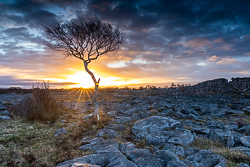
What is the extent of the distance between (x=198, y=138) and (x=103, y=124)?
6569 millimetres

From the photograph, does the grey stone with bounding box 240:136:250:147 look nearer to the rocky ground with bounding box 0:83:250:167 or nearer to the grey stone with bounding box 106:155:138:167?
the rocky ground with bounding box 0:83:250:167

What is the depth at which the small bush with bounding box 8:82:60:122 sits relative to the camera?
1214 centimetres

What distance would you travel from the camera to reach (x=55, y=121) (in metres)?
12.3

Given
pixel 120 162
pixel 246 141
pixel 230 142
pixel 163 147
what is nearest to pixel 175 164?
pixel 120 162

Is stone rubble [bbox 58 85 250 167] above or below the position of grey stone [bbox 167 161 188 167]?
below

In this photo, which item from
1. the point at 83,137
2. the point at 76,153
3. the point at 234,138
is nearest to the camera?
the point at 76,153

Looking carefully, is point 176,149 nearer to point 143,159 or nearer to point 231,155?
point 231,155

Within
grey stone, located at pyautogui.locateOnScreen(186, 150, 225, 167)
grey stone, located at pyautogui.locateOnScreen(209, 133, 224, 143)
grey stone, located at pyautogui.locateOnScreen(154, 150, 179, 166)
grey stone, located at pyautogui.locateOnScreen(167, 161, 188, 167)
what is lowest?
grey stone, located at pyautogui.locateOnScreen(209, 133, 224, 143)

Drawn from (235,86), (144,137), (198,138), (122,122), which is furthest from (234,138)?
(235,86)

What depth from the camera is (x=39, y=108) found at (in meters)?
12.3

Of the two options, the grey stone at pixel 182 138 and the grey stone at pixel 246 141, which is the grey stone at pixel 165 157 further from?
the grey stone at pixel 246 141

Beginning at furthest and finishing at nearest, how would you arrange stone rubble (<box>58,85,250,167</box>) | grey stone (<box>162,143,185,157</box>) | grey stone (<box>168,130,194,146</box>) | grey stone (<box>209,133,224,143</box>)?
grey stone (<box>209,133,224,143</box>) < grey stone (<box>168,130,194,146</box>) < grey stone (<box>162,143,185,157</box>) < stone rubble (<box>58,85,250,167</box>)

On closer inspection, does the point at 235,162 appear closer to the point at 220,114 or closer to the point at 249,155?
the point at 249,155

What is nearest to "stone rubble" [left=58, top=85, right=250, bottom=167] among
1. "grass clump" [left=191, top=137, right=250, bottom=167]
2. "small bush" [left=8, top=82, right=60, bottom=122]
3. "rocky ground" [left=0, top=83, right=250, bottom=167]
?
"rocky ground" [left=0, top=83, right=250, bottom=167]
